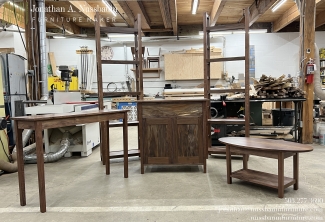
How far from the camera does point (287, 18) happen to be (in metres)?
7.12

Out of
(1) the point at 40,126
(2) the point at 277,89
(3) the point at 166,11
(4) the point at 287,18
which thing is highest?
(4) the point at 287,18

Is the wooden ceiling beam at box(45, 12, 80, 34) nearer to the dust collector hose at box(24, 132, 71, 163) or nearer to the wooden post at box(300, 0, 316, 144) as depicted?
the dust collector hose at box(24, 132, 71, 163)

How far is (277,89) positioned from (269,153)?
104 inches

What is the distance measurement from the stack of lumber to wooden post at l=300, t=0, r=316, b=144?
1.17 feet

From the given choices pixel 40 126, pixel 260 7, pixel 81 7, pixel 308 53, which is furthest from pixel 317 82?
pixel 81 7

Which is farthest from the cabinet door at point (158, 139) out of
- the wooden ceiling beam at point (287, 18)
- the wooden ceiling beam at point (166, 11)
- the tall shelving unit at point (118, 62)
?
the wooden ceiling beam at point (287, 18)

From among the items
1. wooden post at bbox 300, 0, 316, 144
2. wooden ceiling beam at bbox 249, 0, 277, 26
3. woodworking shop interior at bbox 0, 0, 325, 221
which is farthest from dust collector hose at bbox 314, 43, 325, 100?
wooden ceiling beam at bbox 249, 0, 277, 26

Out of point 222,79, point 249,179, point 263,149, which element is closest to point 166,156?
point 249,179

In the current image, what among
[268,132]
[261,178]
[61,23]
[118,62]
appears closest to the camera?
[261,178]

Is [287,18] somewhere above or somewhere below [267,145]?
above

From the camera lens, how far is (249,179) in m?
2.47

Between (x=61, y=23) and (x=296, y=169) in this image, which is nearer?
(x=296, y=169)

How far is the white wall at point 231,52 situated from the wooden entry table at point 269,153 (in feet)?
19.1

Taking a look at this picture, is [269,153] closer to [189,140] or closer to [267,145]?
[267,145]
